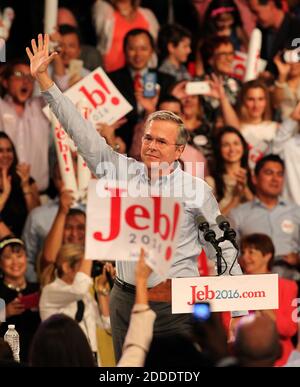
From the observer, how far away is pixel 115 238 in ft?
16.6

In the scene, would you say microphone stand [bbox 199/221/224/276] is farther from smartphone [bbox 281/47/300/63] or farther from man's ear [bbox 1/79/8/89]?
smartphone [bbox 281/47/300/63]

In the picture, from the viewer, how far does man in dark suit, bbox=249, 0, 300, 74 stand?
898 centimetres

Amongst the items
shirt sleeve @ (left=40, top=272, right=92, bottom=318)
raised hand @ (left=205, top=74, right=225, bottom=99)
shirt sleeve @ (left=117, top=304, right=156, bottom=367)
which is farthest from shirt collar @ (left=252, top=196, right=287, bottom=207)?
shirt sleeve @ (left=117, top=304, right=156, bottom=367)

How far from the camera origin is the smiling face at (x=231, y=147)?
8.10m

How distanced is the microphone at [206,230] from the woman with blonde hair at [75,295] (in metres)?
1.61

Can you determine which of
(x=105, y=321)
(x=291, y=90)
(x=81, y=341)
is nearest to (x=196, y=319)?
(x=81, y=341)

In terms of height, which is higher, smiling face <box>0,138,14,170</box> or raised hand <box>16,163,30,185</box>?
smiling face <box>0,138,14,170</box>

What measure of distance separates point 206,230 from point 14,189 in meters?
2.76

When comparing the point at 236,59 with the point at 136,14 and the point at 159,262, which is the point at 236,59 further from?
the point at 159,262

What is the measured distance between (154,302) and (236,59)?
3.73 m

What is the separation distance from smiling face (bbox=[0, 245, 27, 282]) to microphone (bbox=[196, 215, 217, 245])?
6.78 ft

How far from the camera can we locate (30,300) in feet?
24.3

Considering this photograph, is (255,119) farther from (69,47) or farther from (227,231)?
(227,231)

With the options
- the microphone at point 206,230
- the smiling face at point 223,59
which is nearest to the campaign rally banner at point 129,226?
the microphone at point 206,230
